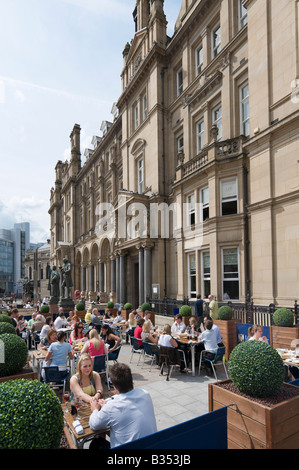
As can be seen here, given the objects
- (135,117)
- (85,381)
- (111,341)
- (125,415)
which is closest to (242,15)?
(135,117)

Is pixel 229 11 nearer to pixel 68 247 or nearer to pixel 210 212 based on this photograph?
pixel 210 212

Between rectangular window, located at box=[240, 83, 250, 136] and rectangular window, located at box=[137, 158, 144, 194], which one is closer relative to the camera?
rectangular window, located at box=[240, 83, 250, 136]

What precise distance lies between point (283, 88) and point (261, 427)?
1198cm

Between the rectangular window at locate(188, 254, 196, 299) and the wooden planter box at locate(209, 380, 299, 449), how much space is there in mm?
13584

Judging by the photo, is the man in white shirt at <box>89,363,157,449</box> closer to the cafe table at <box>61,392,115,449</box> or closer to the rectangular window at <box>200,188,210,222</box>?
the cafe table at <box>61,392,115,449</box>

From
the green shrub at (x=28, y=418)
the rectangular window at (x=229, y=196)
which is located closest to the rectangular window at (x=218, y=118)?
the rectangular window at (x=229, y=196)

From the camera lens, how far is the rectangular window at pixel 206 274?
15867mm

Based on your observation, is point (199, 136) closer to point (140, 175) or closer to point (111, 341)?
point (140, 175)

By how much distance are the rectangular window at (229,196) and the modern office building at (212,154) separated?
0.05m

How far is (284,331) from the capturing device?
8320 mm

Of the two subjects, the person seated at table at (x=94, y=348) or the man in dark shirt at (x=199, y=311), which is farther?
the man in dark shirt at (x=199, y=311)

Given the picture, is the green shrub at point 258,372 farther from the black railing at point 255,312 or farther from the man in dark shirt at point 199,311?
the man in dark shirt at point 199,311

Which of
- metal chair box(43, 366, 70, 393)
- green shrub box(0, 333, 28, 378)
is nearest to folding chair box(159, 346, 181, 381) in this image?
metal chair box(43, 366, 70, 393)

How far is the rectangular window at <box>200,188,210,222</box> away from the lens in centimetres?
1595
